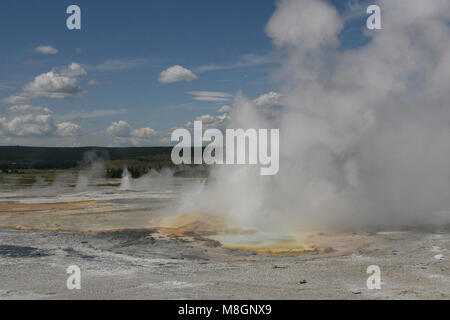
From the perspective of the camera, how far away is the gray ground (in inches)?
355

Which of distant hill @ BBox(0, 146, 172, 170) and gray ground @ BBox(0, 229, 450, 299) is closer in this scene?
gray ground @ BBox(0, 229, 450, 299)

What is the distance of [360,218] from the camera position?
19.4 m

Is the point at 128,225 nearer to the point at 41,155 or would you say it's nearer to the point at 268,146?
the point at 268,146

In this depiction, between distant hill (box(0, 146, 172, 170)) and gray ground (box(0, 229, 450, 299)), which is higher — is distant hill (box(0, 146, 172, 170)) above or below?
above

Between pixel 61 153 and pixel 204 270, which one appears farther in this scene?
pixel 61 153

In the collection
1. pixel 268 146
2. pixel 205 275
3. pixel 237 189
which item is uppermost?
pixel 268 146

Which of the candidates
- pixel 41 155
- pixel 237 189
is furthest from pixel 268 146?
pixel 41 155

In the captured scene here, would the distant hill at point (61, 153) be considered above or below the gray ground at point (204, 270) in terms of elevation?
above

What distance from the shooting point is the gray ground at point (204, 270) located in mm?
9016

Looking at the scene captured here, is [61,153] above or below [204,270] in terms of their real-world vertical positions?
above

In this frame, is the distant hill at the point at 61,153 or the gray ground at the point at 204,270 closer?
the gray ground at the point at 204,270

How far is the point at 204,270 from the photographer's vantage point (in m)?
11.2

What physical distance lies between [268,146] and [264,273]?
1127 cm
